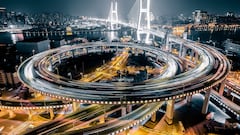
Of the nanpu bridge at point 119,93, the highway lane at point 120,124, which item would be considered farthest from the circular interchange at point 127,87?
the highway lane at point 120,124

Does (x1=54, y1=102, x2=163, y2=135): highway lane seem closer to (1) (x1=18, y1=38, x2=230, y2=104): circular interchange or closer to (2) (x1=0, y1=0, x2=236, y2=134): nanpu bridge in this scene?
(2) (x1=0, y1=0, x2=236, y2=134): nanpu bridge

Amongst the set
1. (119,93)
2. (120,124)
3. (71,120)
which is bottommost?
(120,124)

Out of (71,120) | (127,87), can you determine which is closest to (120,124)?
(127,87)

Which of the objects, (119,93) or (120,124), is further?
(119,93)

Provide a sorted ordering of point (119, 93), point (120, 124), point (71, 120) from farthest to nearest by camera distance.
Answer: point (119, 93), point (71, 120), point (120, 124)

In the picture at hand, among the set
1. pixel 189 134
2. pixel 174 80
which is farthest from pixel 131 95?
pixel 189 134

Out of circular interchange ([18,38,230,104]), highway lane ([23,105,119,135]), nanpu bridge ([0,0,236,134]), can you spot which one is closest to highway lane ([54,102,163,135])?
nanpu bridge ([0,0,236,134])

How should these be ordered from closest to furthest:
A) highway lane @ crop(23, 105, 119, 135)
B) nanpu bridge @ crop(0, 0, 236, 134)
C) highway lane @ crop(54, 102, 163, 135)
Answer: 1. highway lane @ crop(54, 102, 163, 135)
2. highway lane @ crop(23, 105, 119, 135)
3. nanpu bridge @ crop(0, 0, 236, 134)

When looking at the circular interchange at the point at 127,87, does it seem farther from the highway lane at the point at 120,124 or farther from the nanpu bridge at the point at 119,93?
the highway lane at the point at 120,124

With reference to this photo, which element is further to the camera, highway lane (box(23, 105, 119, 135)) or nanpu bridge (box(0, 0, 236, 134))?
nanpu bridge (box(0, 0, 236, 134))

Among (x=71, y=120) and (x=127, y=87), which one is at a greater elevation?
(x=127, y=87)

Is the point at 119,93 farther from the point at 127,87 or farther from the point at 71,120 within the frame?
the point at 71,120

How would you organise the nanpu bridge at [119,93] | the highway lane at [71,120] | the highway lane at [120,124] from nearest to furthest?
the highway lane at [120,124], the highway lane at [71,120], the nanpu bridge at [119,93]
